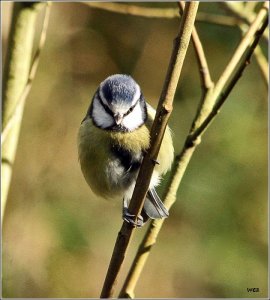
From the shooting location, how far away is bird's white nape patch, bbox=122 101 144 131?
1537 mm

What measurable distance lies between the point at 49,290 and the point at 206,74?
1.39 metres

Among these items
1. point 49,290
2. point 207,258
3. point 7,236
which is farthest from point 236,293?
point 7,236

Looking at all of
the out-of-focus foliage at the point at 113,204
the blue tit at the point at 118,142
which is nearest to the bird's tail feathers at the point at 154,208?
the blue tit at the point at 118,142

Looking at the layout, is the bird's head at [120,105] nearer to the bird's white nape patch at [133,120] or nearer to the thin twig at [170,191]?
the bird's white nape patch at [133,120]

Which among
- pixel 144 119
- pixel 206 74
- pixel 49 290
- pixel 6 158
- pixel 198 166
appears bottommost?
pixel 49 290

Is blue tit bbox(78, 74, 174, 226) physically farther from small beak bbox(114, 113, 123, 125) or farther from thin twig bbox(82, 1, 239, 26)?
thin twig bbox(82, 1, 239, 26)

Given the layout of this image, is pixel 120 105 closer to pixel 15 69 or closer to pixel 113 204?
pixel 15 69

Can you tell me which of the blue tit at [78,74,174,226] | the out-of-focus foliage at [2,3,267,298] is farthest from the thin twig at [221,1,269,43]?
the out-of-focus foliage at [2,3,267,298]

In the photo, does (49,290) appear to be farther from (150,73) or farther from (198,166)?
(150,73)

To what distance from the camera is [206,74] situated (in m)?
1.35

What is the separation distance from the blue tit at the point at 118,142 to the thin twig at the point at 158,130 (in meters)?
0.25

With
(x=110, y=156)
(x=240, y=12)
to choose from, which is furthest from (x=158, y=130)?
(x=240, y=12)

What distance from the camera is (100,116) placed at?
160 cm

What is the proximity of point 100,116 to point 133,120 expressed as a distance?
0.34ft
